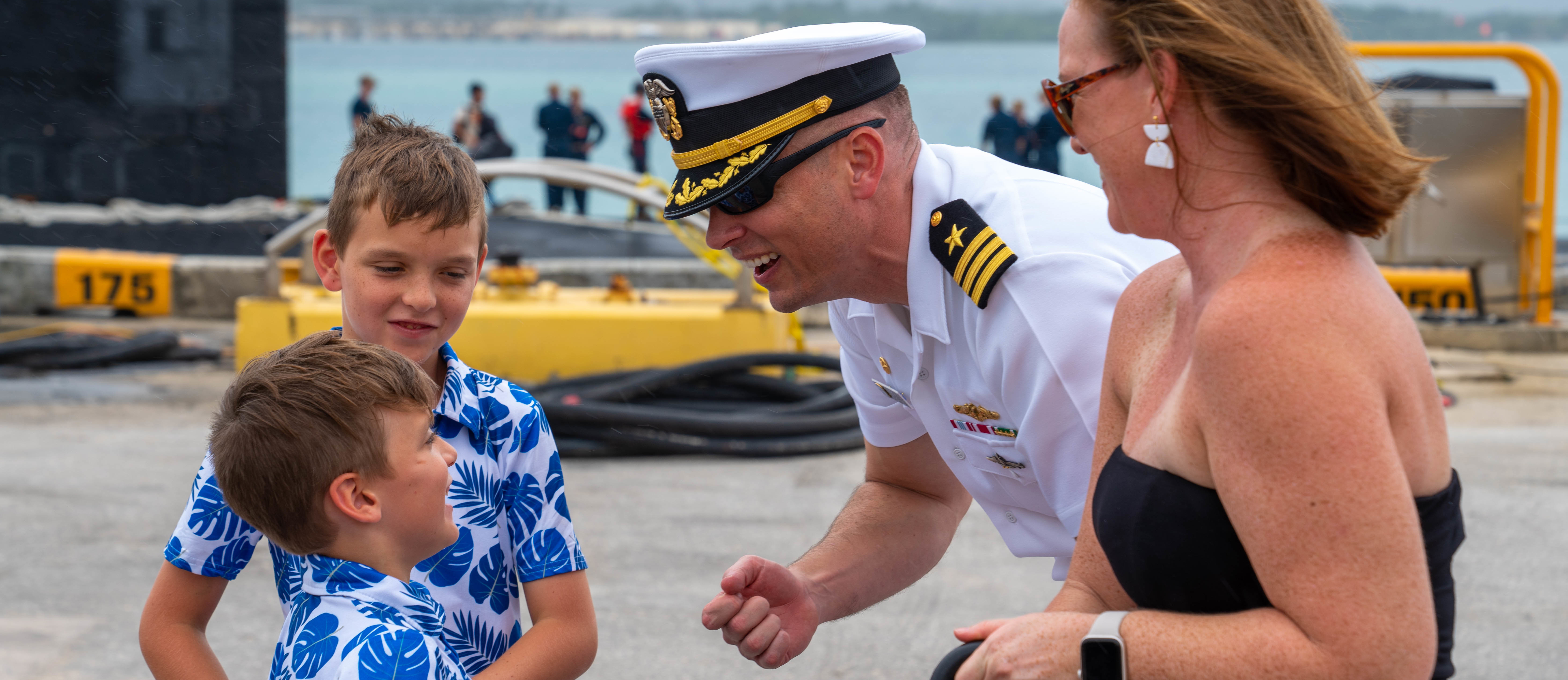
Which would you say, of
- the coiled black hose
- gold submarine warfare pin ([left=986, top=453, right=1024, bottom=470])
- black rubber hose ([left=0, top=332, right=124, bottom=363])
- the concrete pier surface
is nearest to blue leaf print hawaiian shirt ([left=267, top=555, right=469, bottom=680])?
gold submarine warfare pin ([left=986, top=453, right=1024, bottom=470])

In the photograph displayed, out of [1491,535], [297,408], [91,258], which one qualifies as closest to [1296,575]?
[297,408]

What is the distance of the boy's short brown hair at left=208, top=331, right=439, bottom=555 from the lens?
5.08ft

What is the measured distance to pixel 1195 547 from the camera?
4.35 feet

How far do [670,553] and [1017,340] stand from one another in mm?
3327

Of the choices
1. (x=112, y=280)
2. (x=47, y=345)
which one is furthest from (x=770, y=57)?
(x=112, y=280)

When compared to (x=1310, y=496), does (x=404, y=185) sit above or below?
above

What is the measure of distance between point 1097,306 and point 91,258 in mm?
10959

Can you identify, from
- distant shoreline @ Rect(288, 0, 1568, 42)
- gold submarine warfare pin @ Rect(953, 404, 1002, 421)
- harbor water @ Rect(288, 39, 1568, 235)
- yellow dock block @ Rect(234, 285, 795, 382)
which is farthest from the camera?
distant shoreline @ Rect(288, 0, 1568, 42)

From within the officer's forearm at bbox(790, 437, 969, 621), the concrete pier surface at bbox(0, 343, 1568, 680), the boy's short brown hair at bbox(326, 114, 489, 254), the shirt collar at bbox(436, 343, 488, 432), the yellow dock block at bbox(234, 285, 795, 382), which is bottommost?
the concrete pier surface at bbox(0, 343, 1568, 680)

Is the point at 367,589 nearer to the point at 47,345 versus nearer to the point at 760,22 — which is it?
the point at 47,345

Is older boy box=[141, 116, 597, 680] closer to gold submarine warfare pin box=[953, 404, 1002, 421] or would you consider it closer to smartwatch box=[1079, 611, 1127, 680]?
gold submarine warfare pin box=[953, 404, 1002, 421]

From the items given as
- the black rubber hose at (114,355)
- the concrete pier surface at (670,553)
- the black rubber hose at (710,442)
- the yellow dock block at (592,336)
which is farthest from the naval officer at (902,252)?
the black rubber hose at (114,355)

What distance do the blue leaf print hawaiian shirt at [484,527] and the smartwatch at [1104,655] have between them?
0.83m

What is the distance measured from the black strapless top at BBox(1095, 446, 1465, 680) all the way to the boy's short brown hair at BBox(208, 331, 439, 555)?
882 mm
